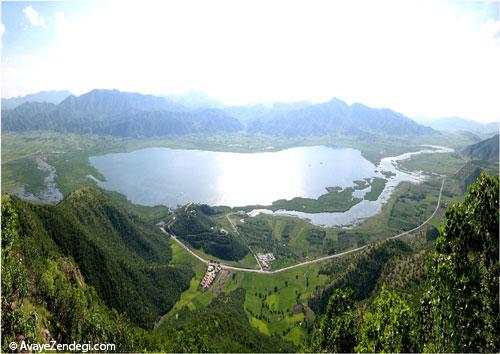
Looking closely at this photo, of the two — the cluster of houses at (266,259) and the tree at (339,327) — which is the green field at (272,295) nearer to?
the cluster of houses at (266,259)

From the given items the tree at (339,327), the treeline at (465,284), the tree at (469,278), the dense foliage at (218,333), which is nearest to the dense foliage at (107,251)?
the dense foliage at (218,333)

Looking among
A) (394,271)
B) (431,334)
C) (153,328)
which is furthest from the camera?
(394,271)

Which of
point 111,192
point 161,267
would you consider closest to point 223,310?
point 161,267

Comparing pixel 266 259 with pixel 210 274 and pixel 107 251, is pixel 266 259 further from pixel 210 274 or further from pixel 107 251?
pixel 107 251

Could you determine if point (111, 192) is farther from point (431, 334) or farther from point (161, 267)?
point (431, 334)

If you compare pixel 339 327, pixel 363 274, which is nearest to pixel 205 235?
pixel 363 274
